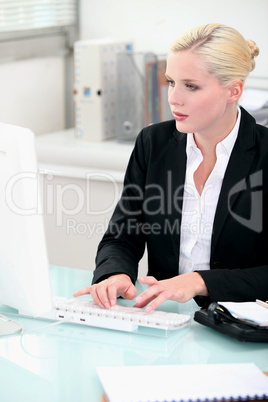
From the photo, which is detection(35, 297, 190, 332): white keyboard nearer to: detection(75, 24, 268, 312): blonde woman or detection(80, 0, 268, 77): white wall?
detection(75, 24, 268, 312): blonde woman

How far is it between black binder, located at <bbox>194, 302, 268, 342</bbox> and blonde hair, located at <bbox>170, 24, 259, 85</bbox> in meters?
0.57

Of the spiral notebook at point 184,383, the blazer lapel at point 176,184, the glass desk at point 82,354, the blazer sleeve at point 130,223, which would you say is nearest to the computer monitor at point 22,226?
the glass desk at point 82,354

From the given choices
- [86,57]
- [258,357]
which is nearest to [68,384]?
[258,357]

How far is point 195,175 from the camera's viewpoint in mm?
1722

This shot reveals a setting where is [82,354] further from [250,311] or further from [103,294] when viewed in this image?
[250,311]

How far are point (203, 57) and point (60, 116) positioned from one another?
197cm

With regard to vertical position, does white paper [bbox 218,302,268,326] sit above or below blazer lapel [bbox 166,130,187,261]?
below

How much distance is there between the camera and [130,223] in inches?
70.0

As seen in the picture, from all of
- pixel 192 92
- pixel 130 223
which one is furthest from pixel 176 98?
pixel 130 223

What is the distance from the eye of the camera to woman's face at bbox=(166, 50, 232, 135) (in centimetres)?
153

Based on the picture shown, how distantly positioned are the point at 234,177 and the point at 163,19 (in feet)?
5.53

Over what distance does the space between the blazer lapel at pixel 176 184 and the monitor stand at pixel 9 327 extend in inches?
21.0

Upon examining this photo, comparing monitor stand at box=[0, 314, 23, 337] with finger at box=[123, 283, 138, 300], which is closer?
monitor stand at box=[0, 314, 23, 337]

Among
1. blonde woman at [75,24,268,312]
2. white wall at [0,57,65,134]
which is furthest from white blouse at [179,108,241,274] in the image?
white wall at [0,57,65,134]
